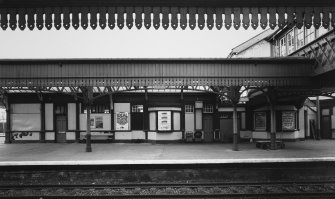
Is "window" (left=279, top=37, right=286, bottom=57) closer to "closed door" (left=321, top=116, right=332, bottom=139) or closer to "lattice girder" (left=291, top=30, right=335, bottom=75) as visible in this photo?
"closed door" (left=321, top=116, right=332, bottom=139)

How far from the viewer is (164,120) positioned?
2108 centimetres

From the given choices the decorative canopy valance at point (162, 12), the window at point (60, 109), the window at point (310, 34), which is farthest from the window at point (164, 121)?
the decorative canopy valance at point (162, 12)

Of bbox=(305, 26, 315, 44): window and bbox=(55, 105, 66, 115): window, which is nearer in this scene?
bbox=(305, 26, 315, 44): window

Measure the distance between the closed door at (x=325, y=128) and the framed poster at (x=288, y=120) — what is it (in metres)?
5.14

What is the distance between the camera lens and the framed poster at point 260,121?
21.4 m

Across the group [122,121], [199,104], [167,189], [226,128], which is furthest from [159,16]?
[226,128]

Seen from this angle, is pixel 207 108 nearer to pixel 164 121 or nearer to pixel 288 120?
pixel 164 121

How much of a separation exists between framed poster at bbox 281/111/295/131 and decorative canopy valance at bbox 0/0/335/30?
17.2 meters

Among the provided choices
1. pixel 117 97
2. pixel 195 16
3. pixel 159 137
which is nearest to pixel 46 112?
pixel 117 97

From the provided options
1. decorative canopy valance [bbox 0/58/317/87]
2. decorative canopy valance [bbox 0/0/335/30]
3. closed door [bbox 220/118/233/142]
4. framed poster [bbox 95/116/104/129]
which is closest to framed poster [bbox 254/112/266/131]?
closed door [bbox 220/118/233/142]

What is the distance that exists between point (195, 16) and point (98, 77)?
31.3ft

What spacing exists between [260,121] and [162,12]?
1874 centimetres

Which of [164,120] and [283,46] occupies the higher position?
[283,46]

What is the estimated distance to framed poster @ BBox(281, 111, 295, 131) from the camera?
20703 mm
